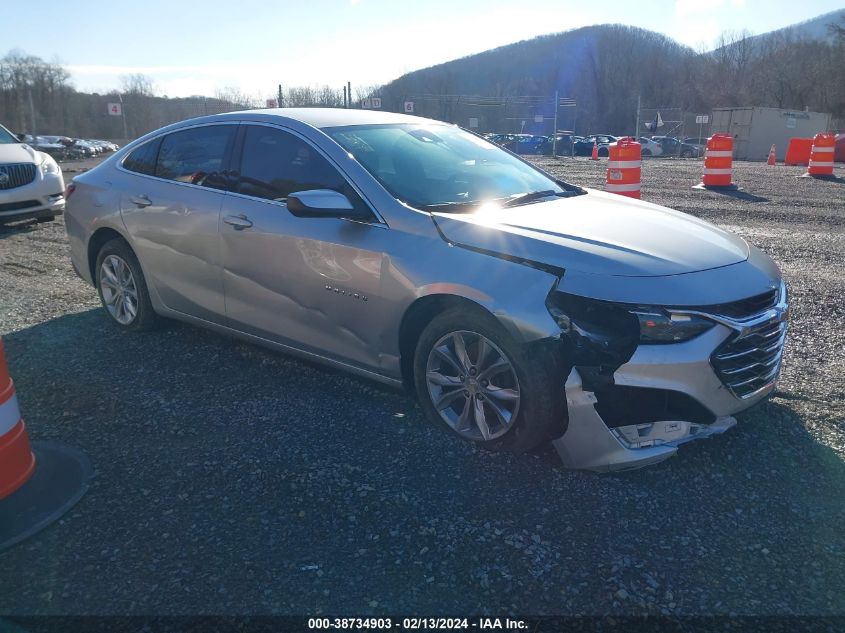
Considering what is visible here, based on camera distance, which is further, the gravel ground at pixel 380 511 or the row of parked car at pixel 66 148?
the row of parked car at pixel 66 148

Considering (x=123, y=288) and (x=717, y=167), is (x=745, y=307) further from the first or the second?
(x=717, y=167)

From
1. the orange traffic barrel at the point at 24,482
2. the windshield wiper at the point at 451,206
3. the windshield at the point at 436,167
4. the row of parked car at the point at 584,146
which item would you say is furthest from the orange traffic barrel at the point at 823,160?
the orange traffic barrel at the point at 24,482

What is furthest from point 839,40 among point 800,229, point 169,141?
point 169,141

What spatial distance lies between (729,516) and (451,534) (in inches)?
46.7

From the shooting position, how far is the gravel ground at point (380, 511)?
2408mm

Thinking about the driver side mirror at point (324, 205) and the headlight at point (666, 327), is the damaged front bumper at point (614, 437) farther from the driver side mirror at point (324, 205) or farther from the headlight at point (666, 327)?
the driver side mirror at point (324, 205)

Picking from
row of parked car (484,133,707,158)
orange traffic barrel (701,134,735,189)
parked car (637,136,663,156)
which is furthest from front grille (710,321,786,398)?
parked car (637,136,663,156)

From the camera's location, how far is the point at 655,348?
2.88 metres

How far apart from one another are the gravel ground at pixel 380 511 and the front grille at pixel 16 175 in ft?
20.7

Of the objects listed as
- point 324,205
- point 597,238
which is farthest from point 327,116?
point 597,238

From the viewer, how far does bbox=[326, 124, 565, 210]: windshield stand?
→ 3.81 m

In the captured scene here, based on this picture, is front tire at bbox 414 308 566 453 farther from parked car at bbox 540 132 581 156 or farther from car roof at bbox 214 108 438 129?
parked car at bbox 540 132 581 156

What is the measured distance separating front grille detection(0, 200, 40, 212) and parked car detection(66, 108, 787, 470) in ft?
→ 19.0

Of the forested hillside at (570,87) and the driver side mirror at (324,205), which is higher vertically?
the forested hillside at (570,87)
